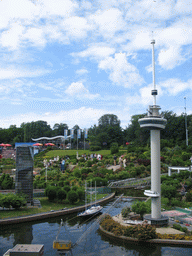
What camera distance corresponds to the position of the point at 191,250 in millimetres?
14672

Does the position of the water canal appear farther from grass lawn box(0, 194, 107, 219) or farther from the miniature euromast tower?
the miniature euromast tower

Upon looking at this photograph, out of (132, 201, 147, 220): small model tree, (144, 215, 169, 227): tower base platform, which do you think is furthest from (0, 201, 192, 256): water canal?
(132, 201, 147, 220): small model tree

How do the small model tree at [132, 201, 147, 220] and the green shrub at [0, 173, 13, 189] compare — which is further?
the green shrub at [0, 173, 13, 189]

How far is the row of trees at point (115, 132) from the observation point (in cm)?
6981

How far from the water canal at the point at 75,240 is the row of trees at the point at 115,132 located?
1758 inches

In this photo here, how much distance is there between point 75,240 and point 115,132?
6995 centimetres

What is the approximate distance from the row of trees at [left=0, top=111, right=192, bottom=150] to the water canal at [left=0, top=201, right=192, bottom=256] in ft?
146

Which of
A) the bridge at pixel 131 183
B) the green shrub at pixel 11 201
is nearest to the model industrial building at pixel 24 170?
the green shrub at pixel 11 201

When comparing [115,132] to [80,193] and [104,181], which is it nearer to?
[104,181]

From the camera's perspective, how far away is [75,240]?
16.9 metres

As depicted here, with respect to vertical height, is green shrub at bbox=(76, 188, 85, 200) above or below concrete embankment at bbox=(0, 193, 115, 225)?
above

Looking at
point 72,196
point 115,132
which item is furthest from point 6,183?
point 115,132

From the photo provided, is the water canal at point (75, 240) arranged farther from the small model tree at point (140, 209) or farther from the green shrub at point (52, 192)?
the green shrub at point (52, 192)

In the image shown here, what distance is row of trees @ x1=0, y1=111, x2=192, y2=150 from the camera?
229 ft
